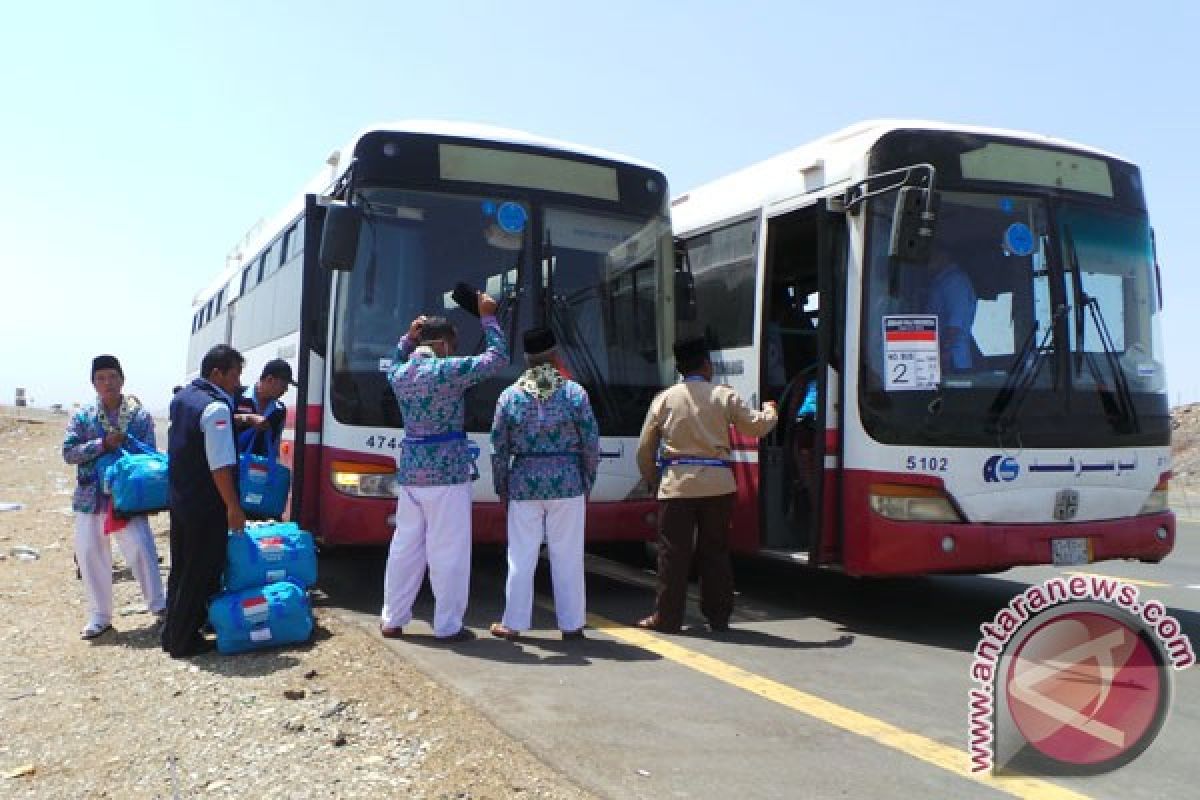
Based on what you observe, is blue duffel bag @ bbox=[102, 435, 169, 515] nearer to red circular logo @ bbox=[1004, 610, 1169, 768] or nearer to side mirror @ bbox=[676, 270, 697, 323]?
side mirror @ bbox=[676, 270, 697, 323]

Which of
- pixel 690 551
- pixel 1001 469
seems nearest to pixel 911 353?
pixel 1001 469

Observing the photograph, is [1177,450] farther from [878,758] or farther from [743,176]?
[878,758]

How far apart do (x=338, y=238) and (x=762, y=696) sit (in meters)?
4.00

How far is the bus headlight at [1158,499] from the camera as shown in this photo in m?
7.02

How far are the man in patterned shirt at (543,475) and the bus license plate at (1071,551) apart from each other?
3026 millimetres

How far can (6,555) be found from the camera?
1069cm

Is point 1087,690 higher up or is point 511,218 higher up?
point 511,218

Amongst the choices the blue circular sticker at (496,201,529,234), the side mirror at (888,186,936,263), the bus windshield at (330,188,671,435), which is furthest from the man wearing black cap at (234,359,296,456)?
the side mirror at (888,186,936,263)

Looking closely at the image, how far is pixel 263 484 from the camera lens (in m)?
7.09

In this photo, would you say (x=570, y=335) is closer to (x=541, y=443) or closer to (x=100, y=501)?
(x=541, y=443)

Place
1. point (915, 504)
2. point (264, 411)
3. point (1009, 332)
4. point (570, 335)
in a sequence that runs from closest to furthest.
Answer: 1. point (915, 504)
2. point (1009, 332)
3. point (570, 335)
4. point (264, 411)

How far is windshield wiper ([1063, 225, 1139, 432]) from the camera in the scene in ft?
22.3

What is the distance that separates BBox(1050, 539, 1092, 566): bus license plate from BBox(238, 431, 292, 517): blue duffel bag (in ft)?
16.9

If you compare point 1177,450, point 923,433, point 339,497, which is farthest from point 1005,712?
point 1177,450
